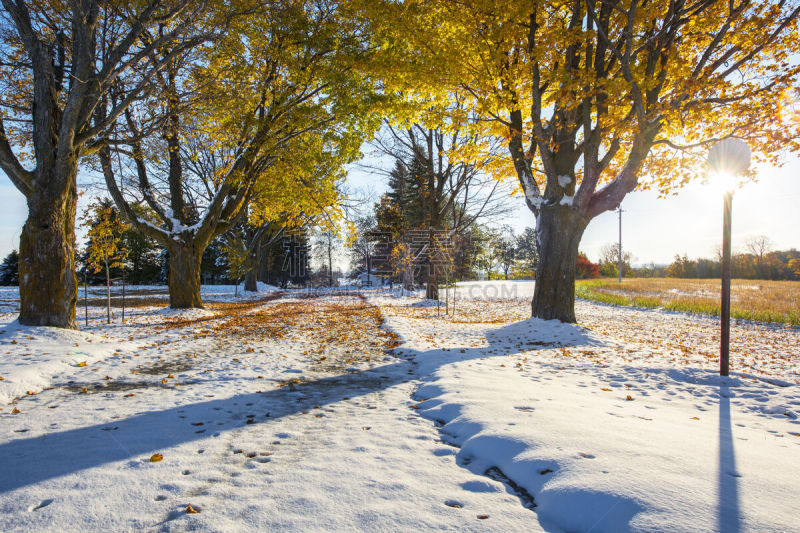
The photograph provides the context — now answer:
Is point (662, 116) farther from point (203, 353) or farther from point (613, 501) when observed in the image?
point (203, 353)

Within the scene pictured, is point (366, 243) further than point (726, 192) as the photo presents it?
Yes

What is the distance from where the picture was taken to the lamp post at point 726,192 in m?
5.17

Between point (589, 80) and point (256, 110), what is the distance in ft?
32.3

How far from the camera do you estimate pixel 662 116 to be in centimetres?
741

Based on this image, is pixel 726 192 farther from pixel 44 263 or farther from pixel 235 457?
pixel 44 263

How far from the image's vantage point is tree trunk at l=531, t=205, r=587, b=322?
9.02 metres

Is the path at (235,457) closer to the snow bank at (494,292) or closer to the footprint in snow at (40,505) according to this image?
the footprint in snow at (40,505)

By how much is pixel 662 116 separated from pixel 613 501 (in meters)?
8.20

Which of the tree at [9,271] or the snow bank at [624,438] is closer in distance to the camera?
the snow bank at [624,438]

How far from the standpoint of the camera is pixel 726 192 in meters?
5.33

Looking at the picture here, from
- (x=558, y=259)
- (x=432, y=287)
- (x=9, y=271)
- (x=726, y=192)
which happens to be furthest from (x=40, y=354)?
(x=9, y=271)

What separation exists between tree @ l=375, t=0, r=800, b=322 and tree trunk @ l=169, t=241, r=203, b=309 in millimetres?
9127

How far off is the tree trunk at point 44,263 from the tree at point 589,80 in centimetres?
834

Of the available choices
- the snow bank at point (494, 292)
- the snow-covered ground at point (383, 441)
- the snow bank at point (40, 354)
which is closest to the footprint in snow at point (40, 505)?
the snow-covered ground at point (383, 441)
